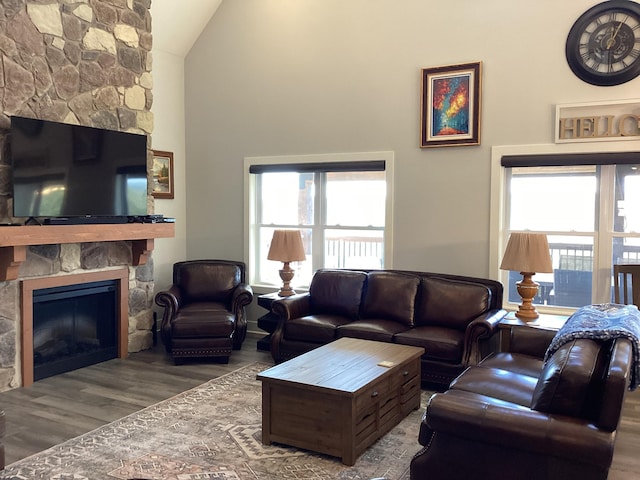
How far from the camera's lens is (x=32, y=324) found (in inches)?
179

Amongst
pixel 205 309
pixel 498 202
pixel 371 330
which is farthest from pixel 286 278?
pixel 498 202

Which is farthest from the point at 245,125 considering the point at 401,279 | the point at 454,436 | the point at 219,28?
the point at 454,436

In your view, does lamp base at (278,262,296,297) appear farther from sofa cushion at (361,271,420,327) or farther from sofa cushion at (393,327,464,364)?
sofa cushion at (393,327,464,364)

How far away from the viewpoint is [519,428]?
2387 mm

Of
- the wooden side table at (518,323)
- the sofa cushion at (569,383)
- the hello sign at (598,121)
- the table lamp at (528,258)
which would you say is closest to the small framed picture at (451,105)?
the hello sign at (598,121)

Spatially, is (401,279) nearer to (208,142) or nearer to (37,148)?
(208,142)

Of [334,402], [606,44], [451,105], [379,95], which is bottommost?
[334,402]

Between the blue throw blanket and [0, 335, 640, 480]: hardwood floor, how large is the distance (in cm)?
86

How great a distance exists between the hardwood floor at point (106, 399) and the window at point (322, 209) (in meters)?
1.21

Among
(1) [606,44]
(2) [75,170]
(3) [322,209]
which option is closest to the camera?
(1) [606,44]

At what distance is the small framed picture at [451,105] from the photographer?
16.4 ft

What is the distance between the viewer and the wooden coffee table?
3129 millimetres

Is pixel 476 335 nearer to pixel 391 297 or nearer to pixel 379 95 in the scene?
pixel 391 297

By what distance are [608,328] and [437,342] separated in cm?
182
